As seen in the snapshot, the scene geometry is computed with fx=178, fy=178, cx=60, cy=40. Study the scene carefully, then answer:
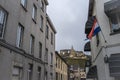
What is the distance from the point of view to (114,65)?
9.23 metres

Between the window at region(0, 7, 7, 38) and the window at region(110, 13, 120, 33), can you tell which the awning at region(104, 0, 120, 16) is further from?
the window at region(0, 7, 7, 38)

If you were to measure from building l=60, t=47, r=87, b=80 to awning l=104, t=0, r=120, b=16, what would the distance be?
38121 mm

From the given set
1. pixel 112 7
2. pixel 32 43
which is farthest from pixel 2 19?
pixel 32 43

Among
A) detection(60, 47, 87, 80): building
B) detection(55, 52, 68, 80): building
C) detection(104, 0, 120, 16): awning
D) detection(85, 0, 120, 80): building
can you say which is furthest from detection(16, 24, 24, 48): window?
detection(60, 47, 87, 80): building

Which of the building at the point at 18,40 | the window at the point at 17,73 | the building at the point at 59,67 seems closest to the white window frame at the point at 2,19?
the building at the point at 18,40

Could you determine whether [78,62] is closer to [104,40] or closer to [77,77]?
[77,77]

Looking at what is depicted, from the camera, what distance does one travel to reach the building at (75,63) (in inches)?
1939

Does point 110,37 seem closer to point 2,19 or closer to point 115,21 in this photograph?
point 115,21

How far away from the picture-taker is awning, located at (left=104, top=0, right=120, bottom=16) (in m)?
9.45

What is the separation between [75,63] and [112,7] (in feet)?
168

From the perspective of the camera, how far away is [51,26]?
80.8 feet

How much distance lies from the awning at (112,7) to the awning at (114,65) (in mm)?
2348

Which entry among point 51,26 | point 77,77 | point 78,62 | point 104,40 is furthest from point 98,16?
point 78,62

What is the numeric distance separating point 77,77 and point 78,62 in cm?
1110
